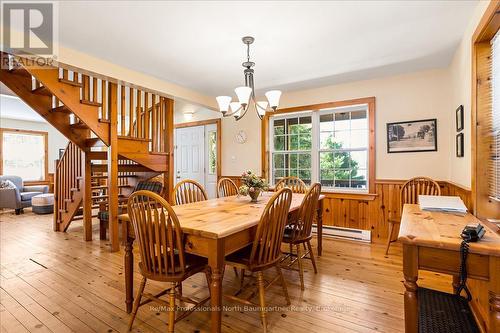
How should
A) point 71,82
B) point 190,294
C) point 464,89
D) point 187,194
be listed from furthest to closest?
point 71,82, point 187,194, point 464,89, point 190,294

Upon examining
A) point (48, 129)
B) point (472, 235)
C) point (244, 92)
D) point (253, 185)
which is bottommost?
point (472, 235)

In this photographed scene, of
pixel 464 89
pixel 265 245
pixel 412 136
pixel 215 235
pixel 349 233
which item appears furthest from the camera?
pixel 349 233

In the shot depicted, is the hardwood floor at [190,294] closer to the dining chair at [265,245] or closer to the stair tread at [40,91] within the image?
the dining chair at [265,245]

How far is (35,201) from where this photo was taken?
6082mm

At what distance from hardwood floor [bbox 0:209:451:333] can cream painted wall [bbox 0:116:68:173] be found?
595 cm

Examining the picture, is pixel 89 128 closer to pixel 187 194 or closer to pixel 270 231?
pixel 187 194

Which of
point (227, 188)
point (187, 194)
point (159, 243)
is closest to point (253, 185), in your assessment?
point (187, 194)

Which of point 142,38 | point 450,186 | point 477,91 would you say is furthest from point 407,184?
point 142,38

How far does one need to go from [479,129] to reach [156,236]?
2497 millimetres

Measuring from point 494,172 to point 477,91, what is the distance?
648 mm

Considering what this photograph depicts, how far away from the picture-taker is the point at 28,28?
250cm

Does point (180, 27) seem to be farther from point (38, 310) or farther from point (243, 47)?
point (38, 310)

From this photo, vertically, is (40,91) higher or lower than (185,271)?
higher

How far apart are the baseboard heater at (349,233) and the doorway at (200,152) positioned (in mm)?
2460
